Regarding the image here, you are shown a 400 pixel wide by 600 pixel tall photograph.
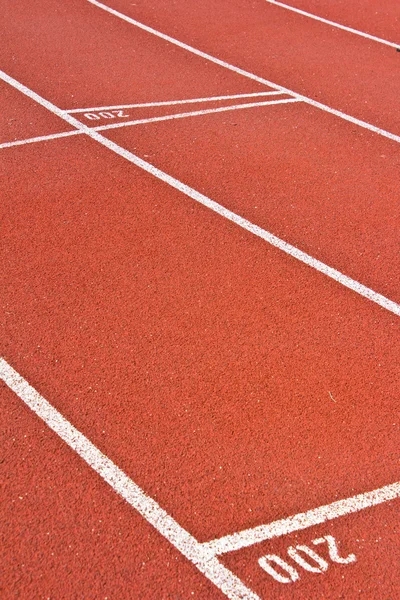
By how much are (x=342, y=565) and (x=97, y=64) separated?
7780mm

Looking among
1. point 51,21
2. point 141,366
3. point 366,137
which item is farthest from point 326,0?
point 141,366

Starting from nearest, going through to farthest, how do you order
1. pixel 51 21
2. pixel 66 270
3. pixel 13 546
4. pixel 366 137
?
pixel 13 546 → pixel 66 270 → pixel 366 137 → pixel 51 21

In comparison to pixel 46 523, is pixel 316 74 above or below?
above

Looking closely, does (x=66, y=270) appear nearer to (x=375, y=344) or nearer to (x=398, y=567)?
(x=375, y=344)

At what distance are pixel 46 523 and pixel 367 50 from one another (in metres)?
9.53

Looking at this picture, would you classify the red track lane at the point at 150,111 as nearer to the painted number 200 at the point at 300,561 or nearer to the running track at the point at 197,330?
the running track at the point at 197,330

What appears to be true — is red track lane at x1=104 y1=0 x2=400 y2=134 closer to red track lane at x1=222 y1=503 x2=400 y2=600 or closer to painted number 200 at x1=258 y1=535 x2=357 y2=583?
red track lane at x1=222 y1=503 x2=400 y2=600

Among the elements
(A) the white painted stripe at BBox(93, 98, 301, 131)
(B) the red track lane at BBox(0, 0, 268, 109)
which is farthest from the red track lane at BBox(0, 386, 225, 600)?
Answer: (B) the red track lane at BBox(0, 0, 268, 109)

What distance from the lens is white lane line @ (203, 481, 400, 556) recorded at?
4367 mm

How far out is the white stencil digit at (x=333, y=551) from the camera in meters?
4.34

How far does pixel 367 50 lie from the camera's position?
1194cm

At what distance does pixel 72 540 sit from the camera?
4301 mm

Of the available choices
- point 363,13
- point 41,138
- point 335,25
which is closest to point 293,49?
point 335,25

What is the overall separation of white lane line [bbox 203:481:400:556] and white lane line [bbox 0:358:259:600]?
4.2 inches
